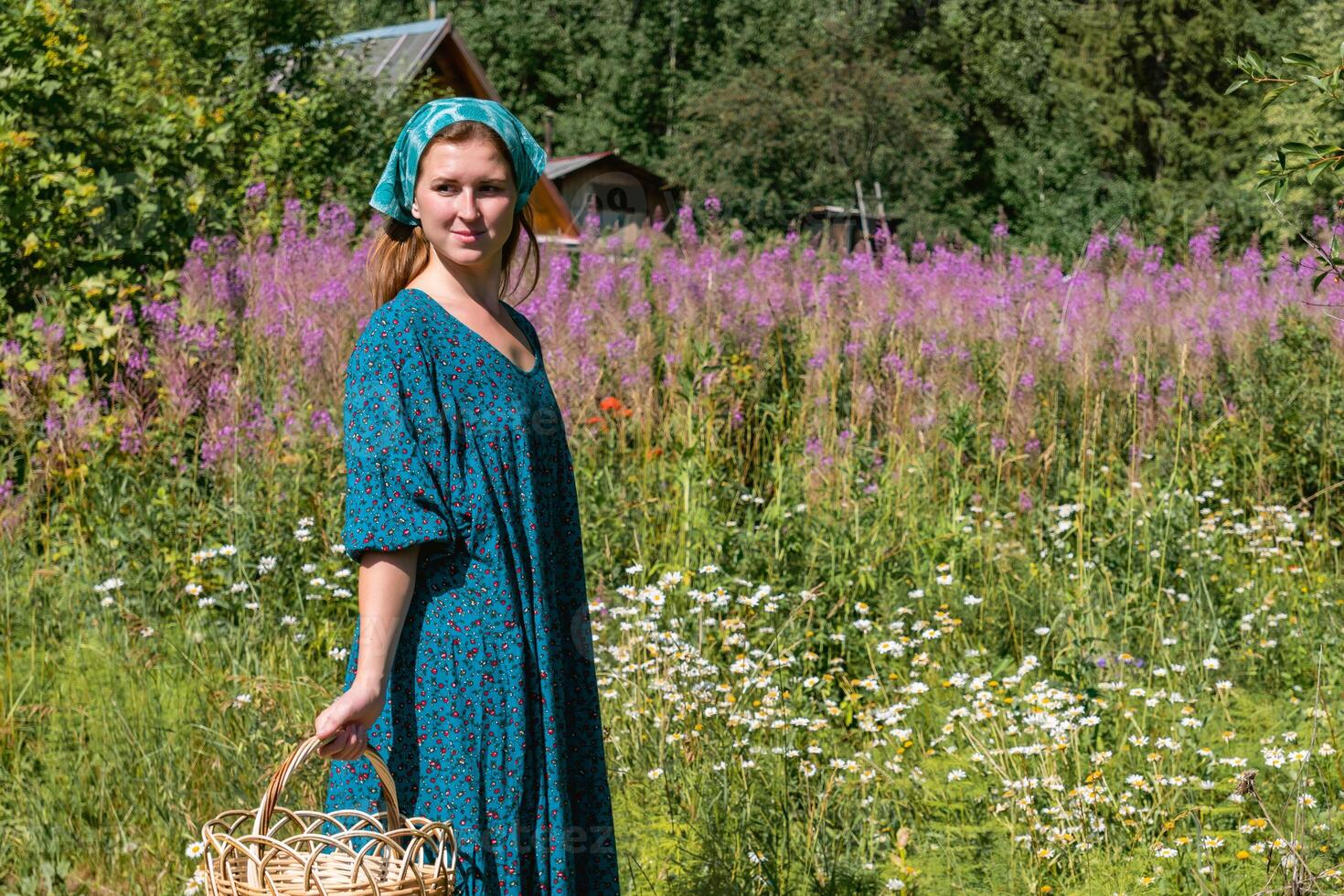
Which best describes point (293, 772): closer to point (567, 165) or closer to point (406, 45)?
point (406, 45)

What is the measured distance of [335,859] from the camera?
199 centimetres

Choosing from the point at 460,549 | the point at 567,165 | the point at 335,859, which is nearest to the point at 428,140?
the point at 460,549

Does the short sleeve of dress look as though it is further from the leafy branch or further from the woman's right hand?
the leafy branch

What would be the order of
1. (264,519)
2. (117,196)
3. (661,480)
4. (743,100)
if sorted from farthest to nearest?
(743,100)
(117,196)
(661,480)
(264,519)

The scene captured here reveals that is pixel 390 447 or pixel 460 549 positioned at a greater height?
pixel 390 447

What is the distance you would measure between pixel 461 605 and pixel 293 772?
1.09 feet

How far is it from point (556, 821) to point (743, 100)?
31.4 metres

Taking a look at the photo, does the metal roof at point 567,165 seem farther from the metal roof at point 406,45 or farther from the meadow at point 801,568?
the meadow at point 801,568

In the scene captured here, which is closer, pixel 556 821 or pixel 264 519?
pixel 556 821

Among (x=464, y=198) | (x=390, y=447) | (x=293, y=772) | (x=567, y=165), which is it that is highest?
(x=567, y=165)

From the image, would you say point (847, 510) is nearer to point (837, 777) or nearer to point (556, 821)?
point (837, 777)

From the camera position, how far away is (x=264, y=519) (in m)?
4.65

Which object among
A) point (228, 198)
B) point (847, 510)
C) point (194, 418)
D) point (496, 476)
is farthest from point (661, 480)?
point (228, 198)

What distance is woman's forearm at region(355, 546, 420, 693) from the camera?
1893 mm
